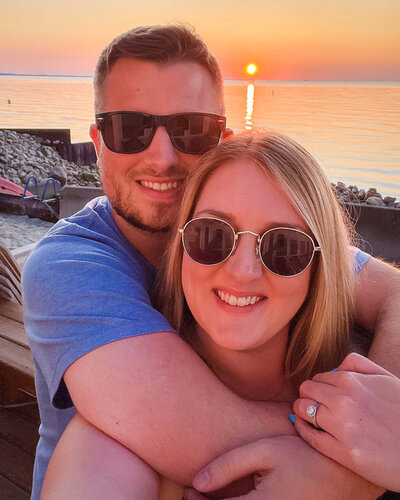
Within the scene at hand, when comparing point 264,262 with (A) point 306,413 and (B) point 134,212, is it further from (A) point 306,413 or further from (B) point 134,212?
(B) point 134,212

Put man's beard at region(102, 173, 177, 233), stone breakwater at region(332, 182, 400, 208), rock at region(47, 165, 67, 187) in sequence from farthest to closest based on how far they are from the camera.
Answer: rock at region(47, 165, 67, 187) < stone breakwater at region(332, 182, 400, 208) < man's beard at region(102, 173, 177, 233)

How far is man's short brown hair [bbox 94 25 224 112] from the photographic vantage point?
2.05 m

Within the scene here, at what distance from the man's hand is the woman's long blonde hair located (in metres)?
0.51

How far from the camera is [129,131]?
6.57 ft

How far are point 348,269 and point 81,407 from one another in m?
1.05

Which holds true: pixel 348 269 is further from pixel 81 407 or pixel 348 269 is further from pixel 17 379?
pixel 17 379

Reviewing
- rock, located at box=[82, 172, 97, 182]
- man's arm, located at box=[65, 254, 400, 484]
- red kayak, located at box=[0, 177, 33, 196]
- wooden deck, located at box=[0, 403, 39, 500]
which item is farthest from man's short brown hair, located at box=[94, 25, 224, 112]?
rock, located at box=[82, 172, 97, 182]

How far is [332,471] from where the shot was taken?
1129mm

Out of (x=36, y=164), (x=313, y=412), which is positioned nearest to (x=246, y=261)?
(x=313, y=412)

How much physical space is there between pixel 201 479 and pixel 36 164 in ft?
60.9

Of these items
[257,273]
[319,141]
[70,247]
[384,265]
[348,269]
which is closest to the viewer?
[257,273]

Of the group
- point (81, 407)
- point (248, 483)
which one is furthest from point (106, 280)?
point (248, 483)

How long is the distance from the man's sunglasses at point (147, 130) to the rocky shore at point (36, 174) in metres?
5.11

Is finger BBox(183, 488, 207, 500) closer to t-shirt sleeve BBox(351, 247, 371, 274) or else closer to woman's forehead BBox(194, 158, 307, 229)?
woman's forehead BBox(194, 158, 307, 229)
